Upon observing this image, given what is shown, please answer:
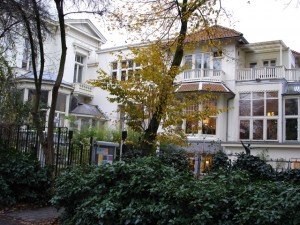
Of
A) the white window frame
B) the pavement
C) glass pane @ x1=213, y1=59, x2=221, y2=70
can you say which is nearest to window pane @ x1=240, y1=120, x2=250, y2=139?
glass pane @ x1=213, y1=59, x2=221, y2=70

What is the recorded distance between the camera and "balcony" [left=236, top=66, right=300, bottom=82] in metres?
26.3

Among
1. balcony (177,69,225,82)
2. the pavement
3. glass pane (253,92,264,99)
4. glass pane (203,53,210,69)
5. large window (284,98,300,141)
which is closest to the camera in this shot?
the pavement

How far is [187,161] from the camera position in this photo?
12.9 meters

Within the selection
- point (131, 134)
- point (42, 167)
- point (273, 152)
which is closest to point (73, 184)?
point (42, 167)

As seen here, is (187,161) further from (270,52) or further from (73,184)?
(270,52)

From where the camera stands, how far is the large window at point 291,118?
25609mm

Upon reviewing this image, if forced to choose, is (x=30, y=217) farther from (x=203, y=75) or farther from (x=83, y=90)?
(x=83, y=90)

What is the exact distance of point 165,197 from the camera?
5520mm

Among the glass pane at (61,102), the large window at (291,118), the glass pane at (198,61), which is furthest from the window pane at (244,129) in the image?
the glass pane at (61,102)

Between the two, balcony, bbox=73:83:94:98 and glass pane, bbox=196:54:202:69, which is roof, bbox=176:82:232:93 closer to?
glass pane, bbox=196:54:202:69

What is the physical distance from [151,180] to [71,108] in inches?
1031

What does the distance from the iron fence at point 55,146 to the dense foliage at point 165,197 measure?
12.8ft

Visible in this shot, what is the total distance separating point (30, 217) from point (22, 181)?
4.92 ft

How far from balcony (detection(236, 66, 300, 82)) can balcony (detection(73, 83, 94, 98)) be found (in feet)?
46.6
